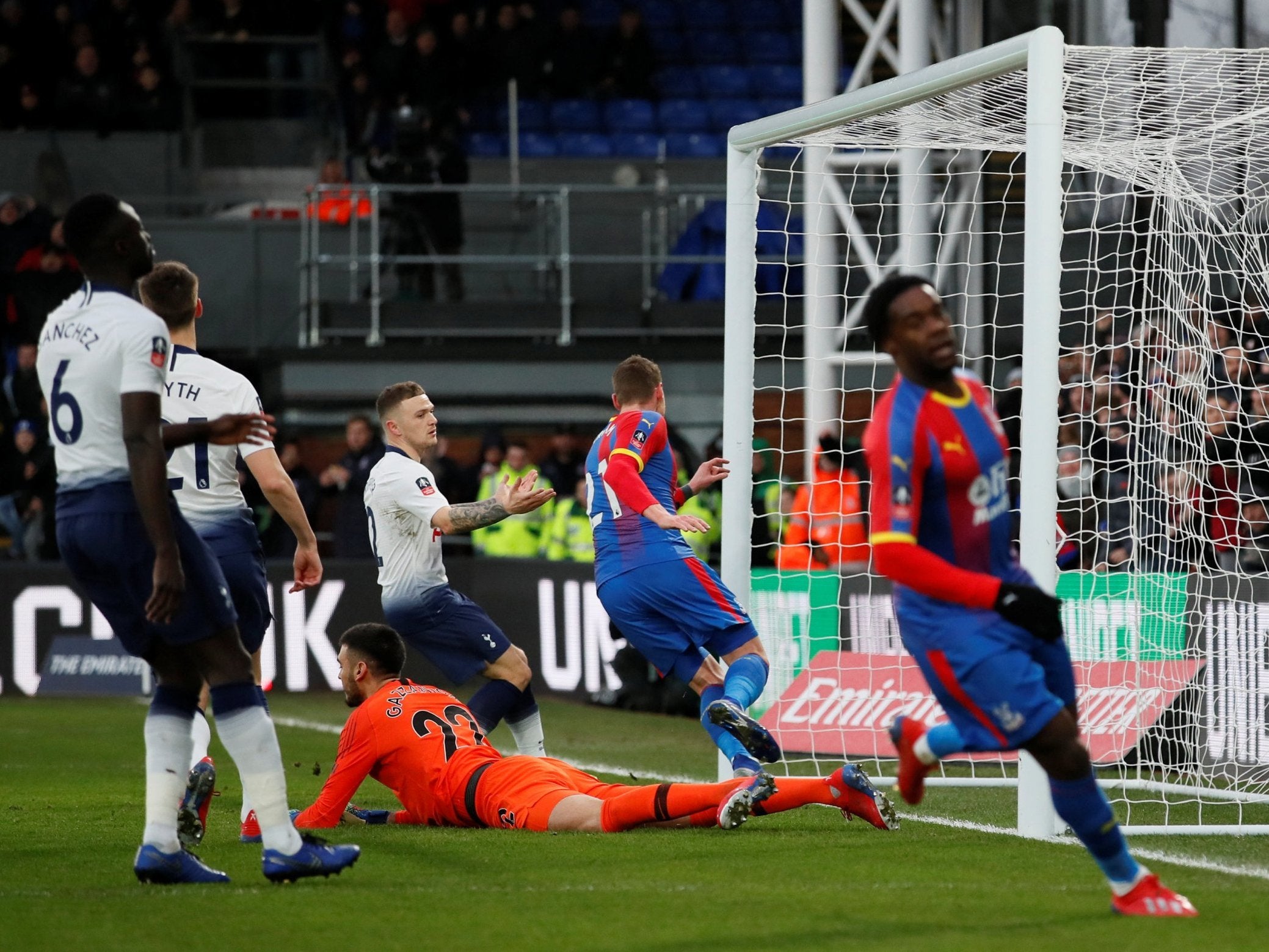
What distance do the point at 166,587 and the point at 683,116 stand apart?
18737mm

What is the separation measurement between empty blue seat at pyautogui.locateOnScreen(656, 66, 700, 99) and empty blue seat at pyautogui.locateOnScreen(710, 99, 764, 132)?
0.40 m

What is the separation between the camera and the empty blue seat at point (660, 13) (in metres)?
24.9

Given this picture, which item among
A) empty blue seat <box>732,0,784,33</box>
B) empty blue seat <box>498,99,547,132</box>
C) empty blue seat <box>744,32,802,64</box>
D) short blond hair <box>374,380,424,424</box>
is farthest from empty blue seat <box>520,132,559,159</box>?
short blond hair <box>374,380,424,424</box>

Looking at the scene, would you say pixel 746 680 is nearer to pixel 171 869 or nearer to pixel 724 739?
pixel 724 739

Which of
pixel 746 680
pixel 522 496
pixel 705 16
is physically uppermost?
pixel 705 16

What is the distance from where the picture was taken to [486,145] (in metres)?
22.6

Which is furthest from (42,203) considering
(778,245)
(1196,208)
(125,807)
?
(1196,208)

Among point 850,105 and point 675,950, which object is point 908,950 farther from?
point 850,105

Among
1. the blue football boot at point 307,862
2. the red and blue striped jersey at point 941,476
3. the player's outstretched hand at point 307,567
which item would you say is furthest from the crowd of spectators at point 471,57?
the red and blue striped jersey at point 941,476

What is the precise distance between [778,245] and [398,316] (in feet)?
14.1

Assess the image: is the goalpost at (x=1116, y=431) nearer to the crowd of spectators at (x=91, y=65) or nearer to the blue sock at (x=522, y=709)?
the blue sock at (x=522, y=709)

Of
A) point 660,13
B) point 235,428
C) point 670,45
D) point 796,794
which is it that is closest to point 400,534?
point 796,794

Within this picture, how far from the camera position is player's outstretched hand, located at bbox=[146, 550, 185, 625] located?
5.26 metres

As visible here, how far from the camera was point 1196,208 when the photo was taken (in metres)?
9.09
